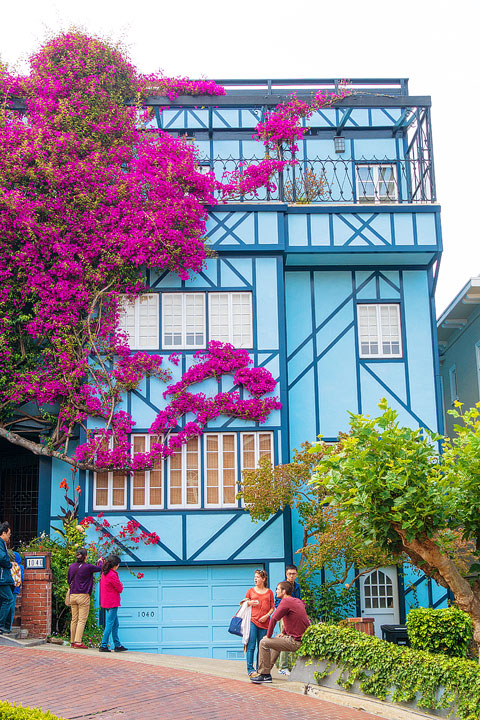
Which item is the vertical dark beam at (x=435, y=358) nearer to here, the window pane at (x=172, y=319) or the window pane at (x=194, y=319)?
the window pane at (x=194, y=319)

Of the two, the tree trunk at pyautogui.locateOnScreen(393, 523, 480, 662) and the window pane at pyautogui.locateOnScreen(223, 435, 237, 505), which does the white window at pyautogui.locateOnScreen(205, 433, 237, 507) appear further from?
the tree trunk at pyautogui.locateOnScreen(393, 523, 480, 662)

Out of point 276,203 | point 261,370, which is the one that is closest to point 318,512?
point 261,370

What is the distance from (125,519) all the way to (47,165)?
7.58m

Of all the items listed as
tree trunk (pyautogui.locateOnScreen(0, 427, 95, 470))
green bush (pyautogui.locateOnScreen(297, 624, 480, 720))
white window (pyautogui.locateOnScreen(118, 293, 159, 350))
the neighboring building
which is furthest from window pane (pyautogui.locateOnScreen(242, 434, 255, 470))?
the neighboring building

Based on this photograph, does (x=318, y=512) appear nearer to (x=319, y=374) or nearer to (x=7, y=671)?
(x=319, y=374)

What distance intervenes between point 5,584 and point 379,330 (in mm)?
9846

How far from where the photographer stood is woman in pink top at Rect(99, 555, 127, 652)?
13289 mm

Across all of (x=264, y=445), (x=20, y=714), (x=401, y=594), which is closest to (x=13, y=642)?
(x=20, y=714)

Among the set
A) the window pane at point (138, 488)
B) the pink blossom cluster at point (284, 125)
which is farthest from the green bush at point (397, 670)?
the pink blossom cluster at point (284, 125)

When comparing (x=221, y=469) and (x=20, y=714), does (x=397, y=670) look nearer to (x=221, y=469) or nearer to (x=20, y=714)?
(x=20, y=714)

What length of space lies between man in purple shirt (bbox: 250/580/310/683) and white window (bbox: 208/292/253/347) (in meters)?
7.16

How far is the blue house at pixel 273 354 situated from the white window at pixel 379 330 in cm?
3

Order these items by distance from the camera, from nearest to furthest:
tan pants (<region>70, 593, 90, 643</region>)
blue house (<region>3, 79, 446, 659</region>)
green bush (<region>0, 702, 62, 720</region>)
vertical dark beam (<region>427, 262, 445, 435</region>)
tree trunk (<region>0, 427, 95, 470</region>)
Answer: green bush (<region>0, 702, 62, 720</region>), tan pants (<region>70, 593, 90, 643</region>), blue house (<region>3, 79, 446, 659</region>), tree trunk (<region>0, 427, 95, 470</region>), vertical dark beam (<region>427, 262, 445, 435</region>)

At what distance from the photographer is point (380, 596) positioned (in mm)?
17531
